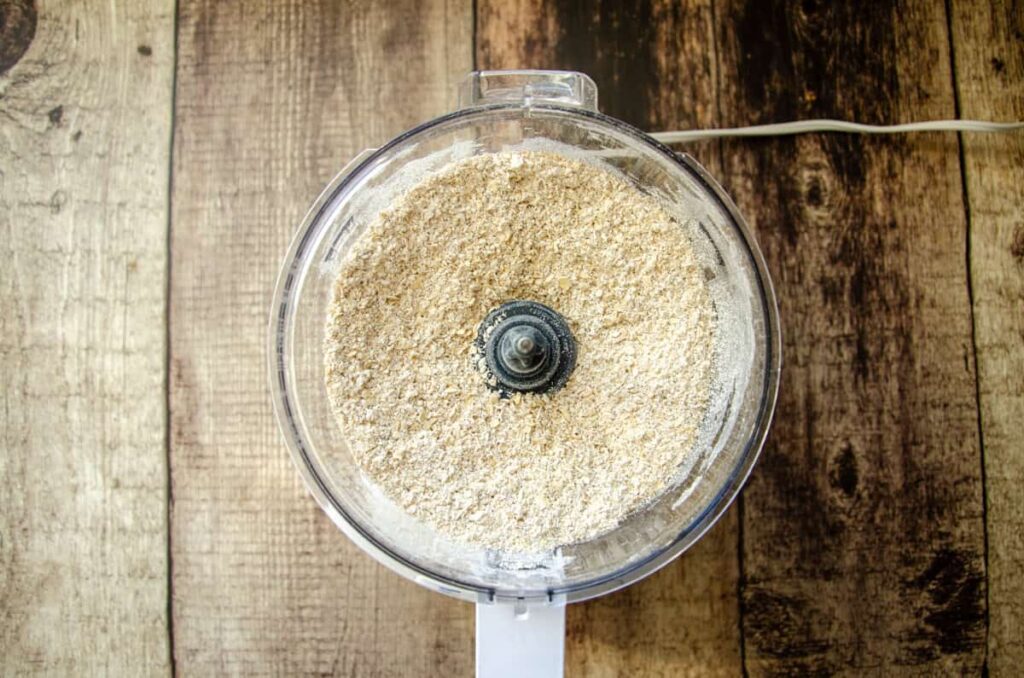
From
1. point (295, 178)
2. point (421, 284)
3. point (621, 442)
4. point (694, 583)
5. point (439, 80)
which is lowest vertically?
point (694, 583)

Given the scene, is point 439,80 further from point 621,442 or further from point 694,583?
point 694,583

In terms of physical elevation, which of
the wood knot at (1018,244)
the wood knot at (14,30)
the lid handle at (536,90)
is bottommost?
the wood knot at (1018,244)

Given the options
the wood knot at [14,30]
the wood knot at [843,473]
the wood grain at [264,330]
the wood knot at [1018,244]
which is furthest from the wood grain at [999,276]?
the wood knot at [14,30]

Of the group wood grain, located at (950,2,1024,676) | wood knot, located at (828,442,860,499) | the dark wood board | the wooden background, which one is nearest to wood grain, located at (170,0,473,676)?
the wooden background

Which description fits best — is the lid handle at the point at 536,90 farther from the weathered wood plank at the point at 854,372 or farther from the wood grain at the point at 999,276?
the wood grain at the point at 999,276

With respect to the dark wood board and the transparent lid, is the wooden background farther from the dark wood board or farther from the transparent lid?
the transparent lid

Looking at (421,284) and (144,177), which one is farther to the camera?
(144,177)

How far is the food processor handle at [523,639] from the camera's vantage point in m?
0.57

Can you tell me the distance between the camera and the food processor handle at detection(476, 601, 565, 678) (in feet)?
1.86

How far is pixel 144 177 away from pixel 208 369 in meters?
0.21

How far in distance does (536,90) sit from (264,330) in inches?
14.0

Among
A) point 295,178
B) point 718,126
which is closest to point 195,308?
point 295,178

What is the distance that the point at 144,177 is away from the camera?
2.40ft

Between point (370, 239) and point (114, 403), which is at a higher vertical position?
point (370, 239)
